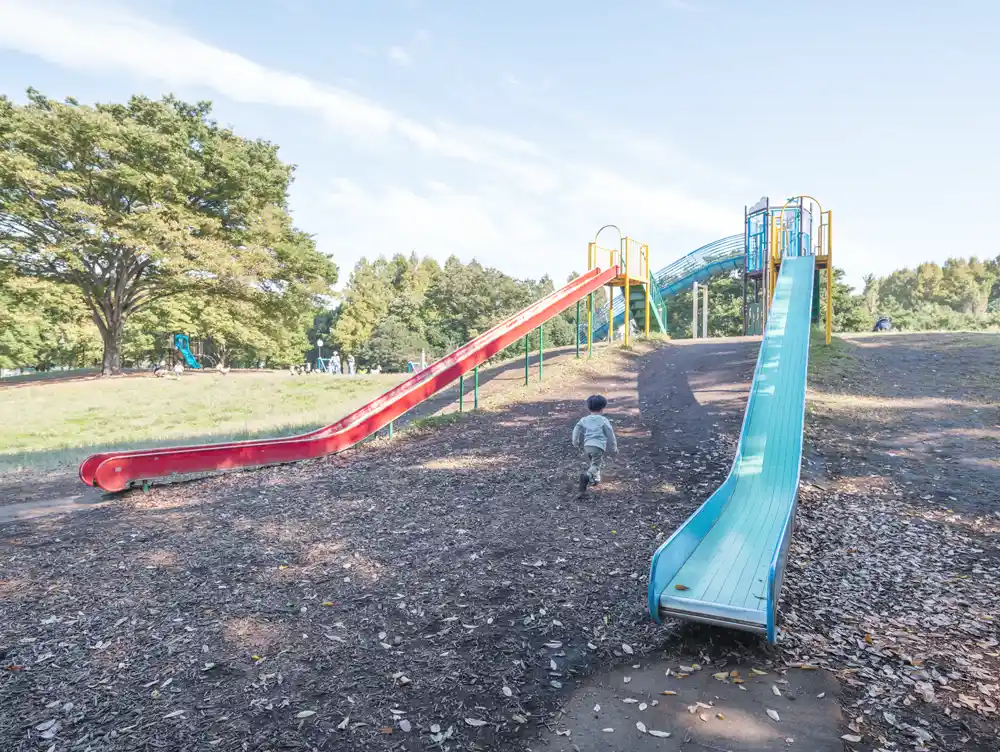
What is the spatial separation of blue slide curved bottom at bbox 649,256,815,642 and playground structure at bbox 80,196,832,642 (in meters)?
0.01

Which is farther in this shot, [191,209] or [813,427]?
[191,209]

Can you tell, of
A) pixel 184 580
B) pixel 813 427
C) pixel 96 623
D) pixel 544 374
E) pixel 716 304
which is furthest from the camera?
pixel 716 304

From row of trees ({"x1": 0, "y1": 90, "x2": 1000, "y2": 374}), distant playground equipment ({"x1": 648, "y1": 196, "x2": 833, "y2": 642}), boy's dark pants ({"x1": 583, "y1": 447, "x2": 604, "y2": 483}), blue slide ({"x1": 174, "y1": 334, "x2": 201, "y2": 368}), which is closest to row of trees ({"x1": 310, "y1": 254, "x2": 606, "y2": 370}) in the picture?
row of trees ({"x1": 0, "y1": 90, "x2": 1000, "y2": 374})

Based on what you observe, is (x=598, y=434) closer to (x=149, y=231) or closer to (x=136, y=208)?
(x=149, y=231)

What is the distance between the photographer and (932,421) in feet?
32.9

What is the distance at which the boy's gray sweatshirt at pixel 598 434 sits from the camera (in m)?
7.77

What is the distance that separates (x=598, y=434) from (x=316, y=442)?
5.47 metres

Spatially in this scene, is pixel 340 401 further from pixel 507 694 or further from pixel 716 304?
pixel 716 304

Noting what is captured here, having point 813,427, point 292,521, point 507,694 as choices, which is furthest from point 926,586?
point 292,521

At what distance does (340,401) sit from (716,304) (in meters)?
36.7

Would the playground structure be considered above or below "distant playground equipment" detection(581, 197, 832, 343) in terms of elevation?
below

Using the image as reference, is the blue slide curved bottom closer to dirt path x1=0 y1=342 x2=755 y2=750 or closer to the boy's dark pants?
dirt path x1=0 y1=342 x2=755 y2=750

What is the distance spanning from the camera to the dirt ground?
3.73 m

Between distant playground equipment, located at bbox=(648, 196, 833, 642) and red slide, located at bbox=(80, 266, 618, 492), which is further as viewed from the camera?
red slide, located at bbox=(80, 266, 618, 492)
